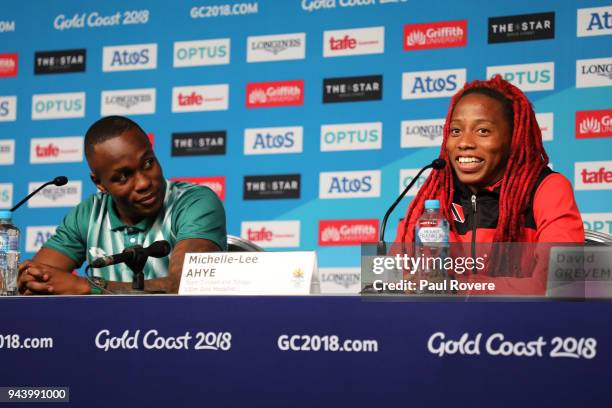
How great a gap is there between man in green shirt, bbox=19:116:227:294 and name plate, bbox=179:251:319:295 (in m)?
0.71

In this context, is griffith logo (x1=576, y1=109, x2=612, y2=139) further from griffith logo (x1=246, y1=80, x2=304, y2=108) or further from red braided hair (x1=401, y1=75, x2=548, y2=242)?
red braided hair (x1=401, y1=75, x2=548, y2=242)

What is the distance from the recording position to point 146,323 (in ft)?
5.66

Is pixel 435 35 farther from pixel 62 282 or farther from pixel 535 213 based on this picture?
pixel 62 282

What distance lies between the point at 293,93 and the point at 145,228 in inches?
87.7

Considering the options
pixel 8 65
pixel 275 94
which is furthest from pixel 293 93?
pixel 8 65

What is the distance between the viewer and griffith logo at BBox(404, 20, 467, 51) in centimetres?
458

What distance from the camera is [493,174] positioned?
2.48m

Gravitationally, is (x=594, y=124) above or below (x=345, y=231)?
above

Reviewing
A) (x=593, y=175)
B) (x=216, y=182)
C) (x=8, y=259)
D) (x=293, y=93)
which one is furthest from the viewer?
(x=216, y=182)

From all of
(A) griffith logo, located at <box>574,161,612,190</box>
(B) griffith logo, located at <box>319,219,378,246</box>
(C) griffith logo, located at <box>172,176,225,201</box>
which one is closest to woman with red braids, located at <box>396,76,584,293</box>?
(A) griffith logo, located at <box>574,161,612,190</box>

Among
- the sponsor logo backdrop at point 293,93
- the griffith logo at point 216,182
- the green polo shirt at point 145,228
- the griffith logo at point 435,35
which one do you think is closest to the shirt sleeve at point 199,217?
the green polo shirt at point 145,228

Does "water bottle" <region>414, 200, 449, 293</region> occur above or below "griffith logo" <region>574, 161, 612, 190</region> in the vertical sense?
below

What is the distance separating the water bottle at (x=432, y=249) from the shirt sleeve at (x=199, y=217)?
2.62 ft

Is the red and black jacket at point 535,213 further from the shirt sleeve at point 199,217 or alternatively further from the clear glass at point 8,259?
the clear glass at point 8,259
